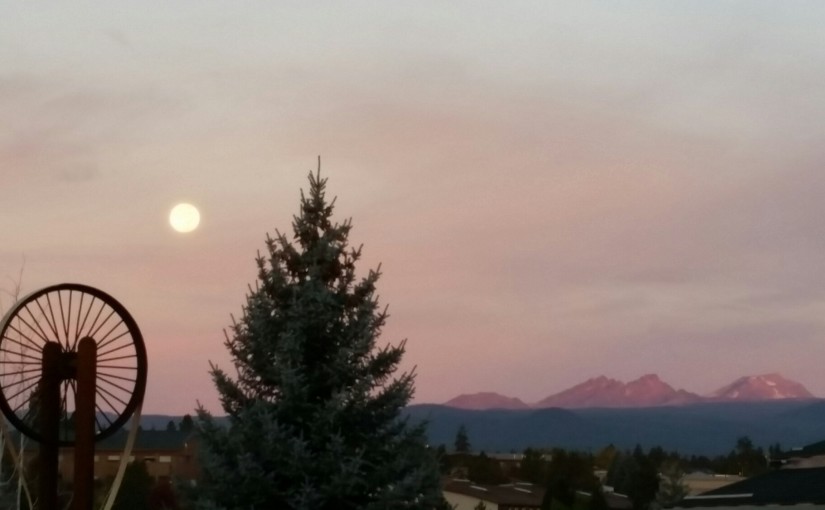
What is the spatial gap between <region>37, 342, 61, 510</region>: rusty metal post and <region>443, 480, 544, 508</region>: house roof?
89531 millimetres

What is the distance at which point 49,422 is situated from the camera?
85.2ft

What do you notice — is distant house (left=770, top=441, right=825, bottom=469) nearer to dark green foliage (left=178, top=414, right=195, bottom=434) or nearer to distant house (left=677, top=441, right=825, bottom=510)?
distant house (left=677, top=441, right=825, bottom=510)

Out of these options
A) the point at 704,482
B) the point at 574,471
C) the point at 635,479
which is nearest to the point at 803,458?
the point at 704,482

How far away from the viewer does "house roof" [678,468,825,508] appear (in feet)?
163

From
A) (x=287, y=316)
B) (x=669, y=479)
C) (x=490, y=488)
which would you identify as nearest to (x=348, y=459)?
(x=287, y=316)

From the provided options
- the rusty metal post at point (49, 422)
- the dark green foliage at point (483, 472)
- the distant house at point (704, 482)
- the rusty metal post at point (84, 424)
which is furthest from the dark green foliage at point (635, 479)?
the rusty metal post at point (84, 424)

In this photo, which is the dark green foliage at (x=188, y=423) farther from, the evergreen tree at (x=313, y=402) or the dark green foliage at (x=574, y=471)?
the dark green foliage at (x=574, y=471)

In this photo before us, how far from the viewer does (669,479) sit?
143 m

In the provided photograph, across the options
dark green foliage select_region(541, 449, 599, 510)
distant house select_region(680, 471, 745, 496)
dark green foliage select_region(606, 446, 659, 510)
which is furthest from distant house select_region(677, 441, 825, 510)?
dark green foliage select_region(606, 446, 659, 510)

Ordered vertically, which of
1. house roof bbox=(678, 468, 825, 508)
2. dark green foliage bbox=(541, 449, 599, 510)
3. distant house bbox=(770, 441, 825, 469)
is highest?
dark green foliage bbox=(541, 449, 599, 510)

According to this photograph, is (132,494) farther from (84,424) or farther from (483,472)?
(483,472)

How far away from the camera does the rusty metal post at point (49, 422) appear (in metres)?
25.8

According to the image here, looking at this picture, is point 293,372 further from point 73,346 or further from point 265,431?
point 73,346

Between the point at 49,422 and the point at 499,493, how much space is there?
107134 millimetres
